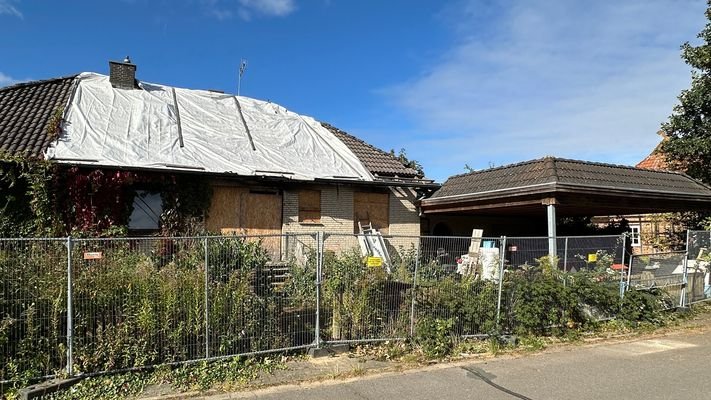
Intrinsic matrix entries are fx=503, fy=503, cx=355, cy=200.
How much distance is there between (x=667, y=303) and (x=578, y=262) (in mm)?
2781

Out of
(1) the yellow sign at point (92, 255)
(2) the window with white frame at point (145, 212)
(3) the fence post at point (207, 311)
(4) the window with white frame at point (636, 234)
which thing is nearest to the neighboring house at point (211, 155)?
(2) the window with white frame at point (145, 212)

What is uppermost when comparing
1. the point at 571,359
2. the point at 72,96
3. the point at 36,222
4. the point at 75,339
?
the point at 72,96

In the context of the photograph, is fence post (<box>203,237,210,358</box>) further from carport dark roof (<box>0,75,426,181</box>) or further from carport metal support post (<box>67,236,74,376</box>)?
carport dark roof (<box>0,75,426,181</box>)

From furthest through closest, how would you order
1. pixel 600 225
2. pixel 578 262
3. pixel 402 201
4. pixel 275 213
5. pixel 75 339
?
pixel 600 225 → pixel 402 201 → pixel 275 213 → pixel 578 262 → pixel 75 339

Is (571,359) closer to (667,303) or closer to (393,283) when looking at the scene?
(393,283)

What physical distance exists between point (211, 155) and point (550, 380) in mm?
11413

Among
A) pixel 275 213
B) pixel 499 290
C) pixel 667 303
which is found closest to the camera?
pixel 499 290

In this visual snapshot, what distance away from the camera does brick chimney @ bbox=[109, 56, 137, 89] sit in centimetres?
1714

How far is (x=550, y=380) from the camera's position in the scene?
6867mm

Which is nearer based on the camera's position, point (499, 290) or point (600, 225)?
point (499, 290)

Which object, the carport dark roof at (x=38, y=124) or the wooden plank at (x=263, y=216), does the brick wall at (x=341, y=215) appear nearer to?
the wooden plank at (x=263, y=216)

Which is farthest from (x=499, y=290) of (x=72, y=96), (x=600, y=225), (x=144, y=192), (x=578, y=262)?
(x=600, y=225)

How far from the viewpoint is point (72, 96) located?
1561 centimetres

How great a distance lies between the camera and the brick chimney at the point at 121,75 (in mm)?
17141
